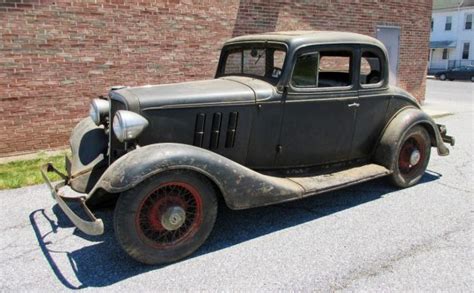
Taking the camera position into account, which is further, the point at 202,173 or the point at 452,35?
the point at 452,35

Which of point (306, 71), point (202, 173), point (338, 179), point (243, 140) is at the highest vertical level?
point (306, 71)

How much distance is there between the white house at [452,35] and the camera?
34969 millimetres

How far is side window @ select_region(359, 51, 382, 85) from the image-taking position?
16.3ft

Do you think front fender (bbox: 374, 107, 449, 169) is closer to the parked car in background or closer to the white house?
the parked car in background

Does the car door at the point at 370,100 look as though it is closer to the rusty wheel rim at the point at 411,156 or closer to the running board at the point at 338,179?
the running board at the point at 338,179

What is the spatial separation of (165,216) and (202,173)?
0.46m

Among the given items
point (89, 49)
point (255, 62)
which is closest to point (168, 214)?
point (255, 62)

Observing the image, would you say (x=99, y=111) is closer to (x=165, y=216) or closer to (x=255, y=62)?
(x=165, y=216)

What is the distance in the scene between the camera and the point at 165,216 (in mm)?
→ 3436

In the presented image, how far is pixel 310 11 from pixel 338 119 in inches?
228

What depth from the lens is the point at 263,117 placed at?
4160 millimetres

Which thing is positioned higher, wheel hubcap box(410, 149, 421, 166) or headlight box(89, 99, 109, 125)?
headlight box(89, 99, 109, 125)

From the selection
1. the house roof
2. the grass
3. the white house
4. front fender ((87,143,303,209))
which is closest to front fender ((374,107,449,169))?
front fender ((87,143,303,209))

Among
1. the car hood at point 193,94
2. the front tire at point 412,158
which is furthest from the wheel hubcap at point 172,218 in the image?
the front tire at point 412,158
